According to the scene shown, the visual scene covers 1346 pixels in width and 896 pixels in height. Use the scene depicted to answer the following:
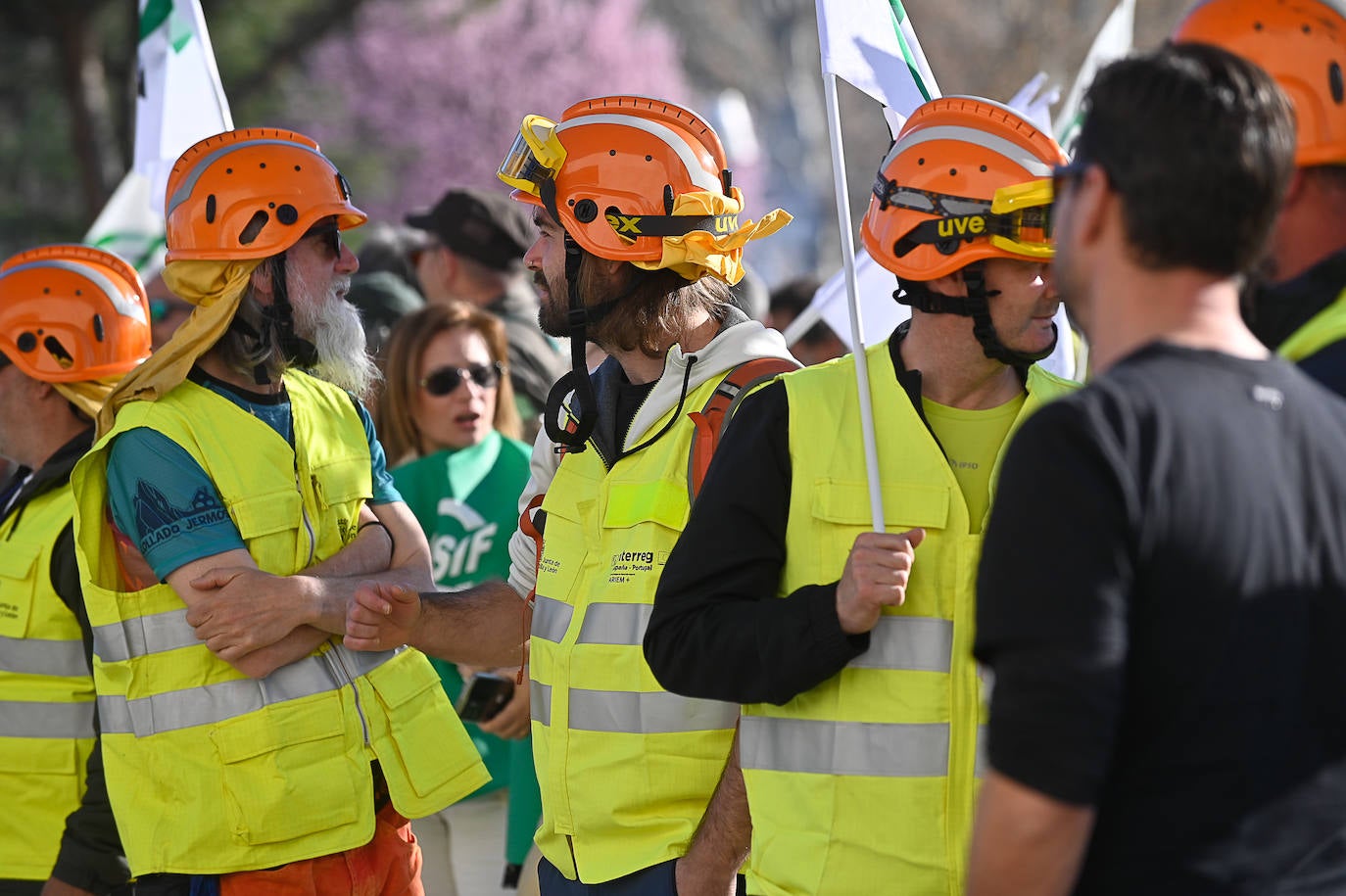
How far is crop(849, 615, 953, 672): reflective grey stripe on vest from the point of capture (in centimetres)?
288

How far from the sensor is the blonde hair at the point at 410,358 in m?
6.09

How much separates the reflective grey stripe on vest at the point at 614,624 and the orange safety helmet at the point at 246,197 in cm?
135

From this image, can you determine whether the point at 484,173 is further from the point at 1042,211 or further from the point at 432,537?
the point at 1042,211

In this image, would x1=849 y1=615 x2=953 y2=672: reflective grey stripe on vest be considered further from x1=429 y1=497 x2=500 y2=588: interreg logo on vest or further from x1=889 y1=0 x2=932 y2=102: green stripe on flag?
x1=429 y1=497 x2=500 y2=588: interreg logo on vest

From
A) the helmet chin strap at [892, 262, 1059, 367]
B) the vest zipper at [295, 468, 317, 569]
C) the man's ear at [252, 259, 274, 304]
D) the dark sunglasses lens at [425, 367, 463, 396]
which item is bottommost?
the vest zipper at [295, 468, 317, 569]

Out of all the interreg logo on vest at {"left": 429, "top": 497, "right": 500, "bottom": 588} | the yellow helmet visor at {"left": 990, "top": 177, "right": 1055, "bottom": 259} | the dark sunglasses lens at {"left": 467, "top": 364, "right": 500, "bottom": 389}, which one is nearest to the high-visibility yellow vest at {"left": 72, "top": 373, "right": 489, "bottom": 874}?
the interreg logo on vest at {"left": 429, "top": 497, "right": 500, "bottom": 588}

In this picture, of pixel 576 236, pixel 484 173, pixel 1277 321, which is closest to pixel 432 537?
pixel 576 236

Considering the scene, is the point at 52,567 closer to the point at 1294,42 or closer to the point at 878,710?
the point at 878,710

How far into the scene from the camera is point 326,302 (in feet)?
13.9

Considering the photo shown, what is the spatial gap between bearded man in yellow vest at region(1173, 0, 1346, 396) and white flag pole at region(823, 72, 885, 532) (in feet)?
2.19

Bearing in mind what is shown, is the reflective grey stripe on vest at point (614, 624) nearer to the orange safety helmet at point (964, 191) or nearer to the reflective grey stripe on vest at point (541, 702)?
the reflective grey stripe on vest at point (541, 702)

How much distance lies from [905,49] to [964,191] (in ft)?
2.66

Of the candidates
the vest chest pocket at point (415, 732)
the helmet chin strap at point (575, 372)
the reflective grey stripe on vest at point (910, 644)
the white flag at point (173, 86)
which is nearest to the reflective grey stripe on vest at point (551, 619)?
the helmet chin strap at point (575, 372)

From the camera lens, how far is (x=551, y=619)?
Result: 11.7 feet
